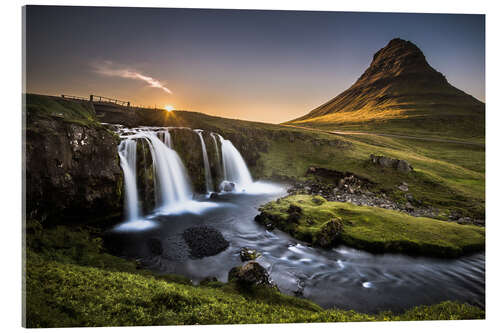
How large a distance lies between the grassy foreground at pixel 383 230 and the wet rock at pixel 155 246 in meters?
4.80

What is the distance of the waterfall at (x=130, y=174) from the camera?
9.80 meters

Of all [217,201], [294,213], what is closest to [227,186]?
[217,201]

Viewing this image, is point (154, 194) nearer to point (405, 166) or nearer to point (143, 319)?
point (143, 319)

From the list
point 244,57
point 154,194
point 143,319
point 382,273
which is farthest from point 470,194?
point 154,194

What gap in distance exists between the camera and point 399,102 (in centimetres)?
2464

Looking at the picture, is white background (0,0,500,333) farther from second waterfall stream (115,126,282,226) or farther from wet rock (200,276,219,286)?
second waterfall stream (115,126,282,226)

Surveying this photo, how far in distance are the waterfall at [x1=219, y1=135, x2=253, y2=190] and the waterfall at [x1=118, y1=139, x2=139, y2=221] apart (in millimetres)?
6276

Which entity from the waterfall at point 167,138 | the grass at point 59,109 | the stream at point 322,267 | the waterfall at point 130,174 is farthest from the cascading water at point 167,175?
the grass at point 59,109

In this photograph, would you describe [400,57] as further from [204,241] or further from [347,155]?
[204,241]

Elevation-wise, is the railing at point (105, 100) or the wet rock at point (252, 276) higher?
the railing at point (105, 100)

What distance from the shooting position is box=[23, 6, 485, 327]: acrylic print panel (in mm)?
5137

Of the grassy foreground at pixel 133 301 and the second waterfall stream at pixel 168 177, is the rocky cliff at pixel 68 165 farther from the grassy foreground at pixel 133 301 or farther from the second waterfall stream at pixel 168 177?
the grassy foreground at pixel 133 301

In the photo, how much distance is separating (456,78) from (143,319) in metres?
12.3

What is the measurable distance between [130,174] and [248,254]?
7.19m
